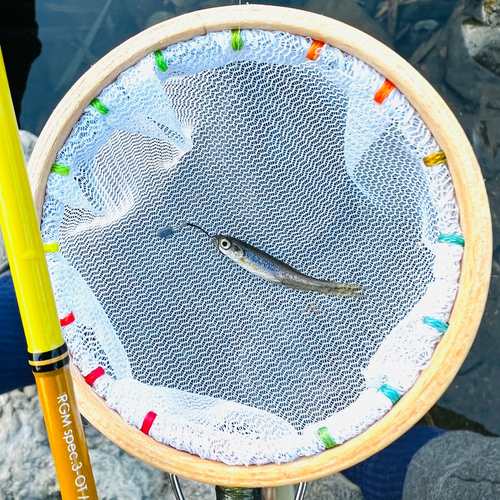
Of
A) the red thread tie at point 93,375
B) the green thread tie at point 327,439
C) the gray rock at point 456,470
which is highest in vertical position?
the green thread tie at point 327,439

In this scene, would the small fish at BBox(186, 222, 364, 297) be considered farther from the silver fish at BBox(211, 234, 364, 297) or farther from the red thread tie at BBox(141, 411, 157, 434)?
the red thread tie at BBox(141, 411, 157, 434)

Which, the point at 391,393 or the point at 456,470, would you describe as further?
the point at 456,470

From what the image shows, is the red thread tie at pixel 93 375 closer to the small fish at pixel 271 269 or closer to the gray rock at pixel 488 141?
the small fish at pixel 271 269

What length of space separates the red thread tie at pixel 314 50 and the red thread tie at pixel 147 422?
0.69 metres

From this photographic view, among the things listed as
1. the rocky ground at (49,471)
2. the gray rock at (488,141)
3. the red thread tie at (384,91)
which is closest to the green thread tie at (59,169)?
the red thread tie at (384,91)

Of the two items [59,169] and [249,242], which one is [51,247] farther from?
[249,242]

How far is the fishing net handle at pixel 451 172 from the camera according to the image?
0.88m

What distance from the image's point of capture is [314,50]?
3.06 ft

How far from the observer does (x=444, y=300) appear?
0.93 metres

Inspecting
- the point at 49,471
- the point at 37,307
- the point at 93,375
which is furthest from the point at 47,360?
the point at 49,471

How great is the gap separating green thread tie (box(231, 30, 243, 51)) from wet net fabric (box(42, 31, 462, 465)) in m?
0.01

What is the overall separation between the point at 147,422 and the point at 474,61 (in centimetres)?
145

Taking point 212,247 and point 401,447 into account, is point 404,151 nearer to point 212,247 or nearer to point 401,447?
point 212,247

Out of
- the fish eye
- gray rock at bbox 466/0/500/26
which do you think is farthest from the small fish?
gray rock at bbox 466/0/500/26
